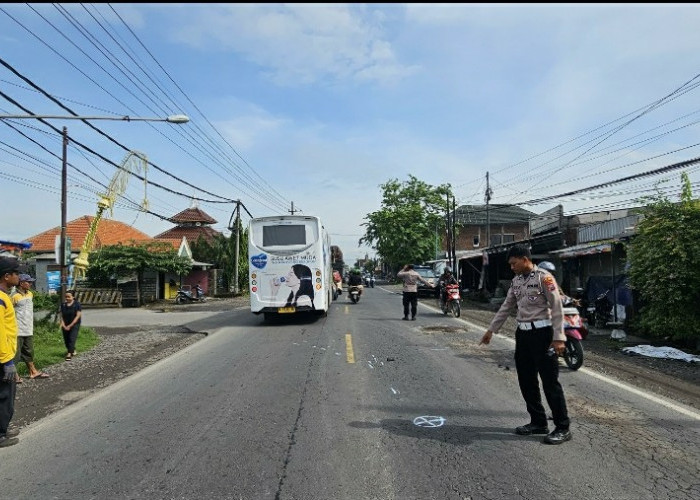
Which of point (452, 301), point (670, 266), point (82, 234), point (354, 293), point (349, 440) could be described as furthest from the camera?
point (82, 234)

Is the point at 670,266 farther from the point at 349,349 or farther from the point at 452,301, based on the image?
the point at 452,301

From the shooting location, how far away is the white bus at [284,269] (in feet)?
51.7

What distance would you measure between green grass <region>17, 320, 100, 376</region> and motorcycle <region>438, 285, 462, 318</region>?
10.7m

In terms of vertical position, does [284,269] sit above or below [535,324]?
above

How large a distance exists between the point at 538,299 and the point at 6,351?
5175mm

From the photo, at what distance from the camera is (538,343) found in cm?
508

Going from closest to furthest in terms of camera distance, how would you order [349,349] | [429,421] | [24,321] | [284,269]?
[429,421], [24,321], [349,349], [284,269]

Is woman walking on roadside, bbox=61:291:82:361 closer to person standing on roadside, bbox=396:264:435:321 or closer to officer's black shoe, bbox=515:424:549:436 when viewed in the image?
person standing on roadside, bbox=396:264:435:321

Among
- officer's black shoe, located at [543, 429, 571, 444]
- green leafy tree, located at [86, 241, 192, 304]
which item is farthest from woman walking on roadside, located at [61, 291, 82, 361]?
green leafy tree, located at [86, 241, 192, 304]

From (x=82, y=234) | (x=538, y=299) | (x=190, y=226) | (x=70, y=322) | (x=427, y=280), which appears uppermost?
(x=190, y=226)

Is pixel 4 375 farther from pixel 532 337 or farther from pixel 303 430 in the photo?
pixel 532 337

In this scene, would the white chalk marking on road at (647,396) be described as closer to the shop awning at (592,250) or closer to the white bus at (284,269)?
the shop awning at (592,250)

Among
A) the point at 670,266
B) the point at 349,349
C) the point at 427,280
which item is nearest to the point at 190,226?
the point at 427,280

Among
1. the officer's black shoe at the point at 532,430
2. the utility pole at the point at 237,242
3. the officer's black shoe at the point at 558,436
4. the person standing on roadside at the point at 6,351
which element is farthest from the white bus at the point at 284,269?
the utility pole at the point at 237,242
